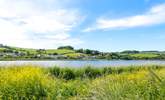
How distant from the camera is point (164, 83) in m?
5.50

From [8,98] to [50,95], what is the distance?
1139 mm

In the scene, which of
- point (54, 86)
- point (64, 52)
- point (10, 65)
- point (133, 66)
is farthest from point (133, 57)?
point (54, 86)

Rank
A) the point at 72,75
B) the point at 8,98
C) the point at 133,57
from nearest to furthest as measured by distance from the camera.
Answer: the point at 8,98
the point at 72,75
the point at 133,57

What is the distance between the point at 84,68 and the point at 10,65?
548 centimetres

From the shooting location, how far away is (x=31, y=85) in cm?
1135

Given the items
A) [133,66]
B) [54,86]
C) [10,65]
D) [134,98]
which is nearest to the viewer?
[134,98]

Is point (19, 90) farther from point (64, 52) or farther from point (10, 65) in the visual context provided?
point (64, 52)

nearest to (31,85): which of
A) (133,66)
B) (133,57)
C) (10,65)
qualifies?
(10,65)

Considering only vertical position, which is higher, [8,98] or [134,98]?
[134,98]

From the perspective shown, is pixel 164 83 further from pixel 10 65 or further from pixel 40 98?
pixel 10 65

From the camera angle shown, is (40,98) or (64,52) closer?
(40,98)

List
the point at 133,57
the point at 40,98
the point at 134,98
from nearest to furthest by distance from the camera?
the point at 134,98, the point at 40,98, the point at 133,57

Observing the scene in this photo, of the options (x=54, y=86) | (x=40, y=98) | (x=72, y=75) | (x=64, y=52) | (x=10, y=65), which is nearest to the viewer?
(x=40, y=98)

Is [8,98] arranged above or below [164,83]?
below
